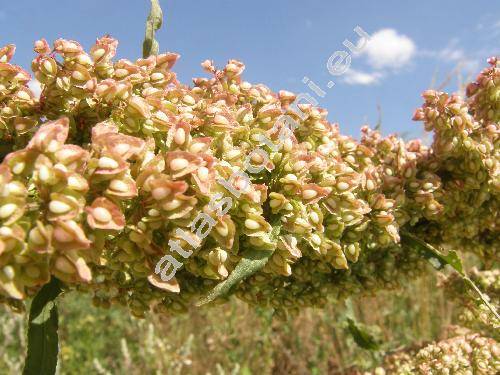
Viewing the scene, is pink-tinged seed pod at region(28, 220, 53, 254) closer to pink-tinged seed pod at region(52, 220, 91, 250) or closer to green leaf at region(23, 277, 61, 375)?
pink-tinged seed pod at region(52, 220, 91, 250)

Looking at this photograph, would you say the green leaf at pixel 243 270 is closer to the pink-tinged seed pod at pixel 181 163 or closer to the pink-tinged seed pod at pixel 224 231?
the pink-tinged seed pod at pixel 224 231

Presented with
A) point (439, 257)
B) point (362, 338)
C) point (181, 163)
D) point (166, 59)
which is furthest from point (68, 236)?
point (362, 338)

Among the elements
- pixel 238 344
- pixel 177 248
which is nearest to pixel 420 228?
pixel 177 248

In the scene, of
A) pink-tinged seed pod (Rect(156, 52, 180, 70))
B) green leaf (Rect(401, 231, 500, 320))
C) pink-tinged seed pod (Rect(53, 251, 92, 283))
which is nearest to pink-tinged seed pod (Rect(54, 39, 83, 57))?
pink-tinged seed pod (Rect(156, 52, 180, 70))

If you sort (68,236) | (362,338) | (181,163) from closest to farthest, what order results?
1. (68,236)
2. (181,163)
3. (362,338)

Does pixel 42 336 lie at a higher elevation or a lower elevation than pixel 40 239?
lower

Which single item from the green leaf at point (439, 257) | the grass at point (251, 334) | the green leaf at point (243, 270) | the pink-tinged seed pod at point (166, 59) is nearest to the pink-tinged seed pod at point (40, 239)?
the green leaf at point (243, 270)

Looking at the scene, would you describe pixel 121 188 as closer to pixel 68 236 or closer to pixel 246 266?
pixel 68 236
